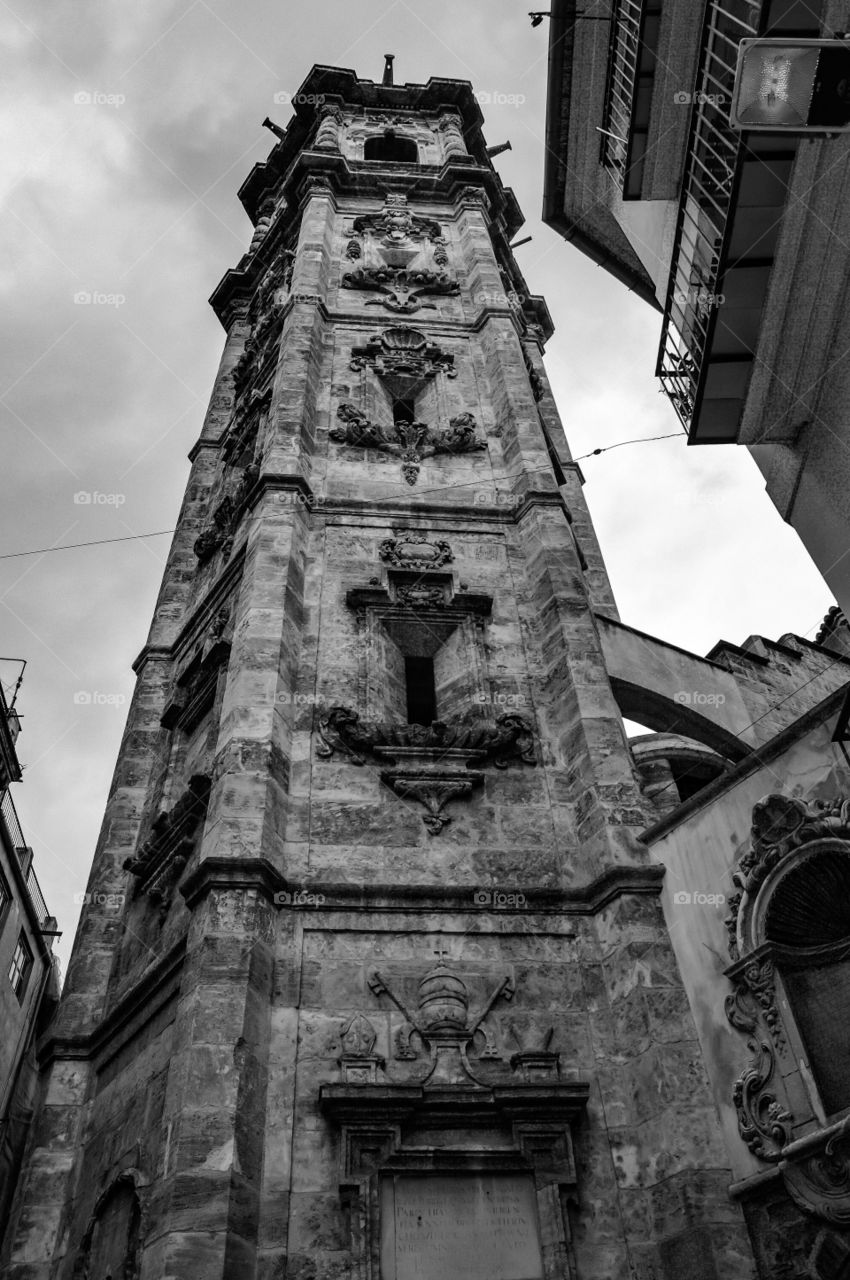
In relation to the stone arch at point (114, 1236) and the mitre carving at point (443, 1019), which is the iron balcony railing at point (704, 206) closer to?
the mitre carving at point (443, 1019)

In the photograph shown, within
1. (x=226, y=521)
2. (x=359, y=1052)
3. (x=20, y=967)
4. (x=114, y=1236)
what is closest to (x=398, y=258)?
(x=226, y=521)

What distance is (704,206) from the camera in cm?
1286

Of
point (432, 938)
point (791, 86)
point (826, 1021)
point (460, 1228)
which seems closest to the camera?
point (791, 86)

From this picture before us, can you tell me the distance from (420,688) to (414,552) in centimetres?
215

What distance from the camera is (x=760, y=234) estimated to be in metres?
11.3

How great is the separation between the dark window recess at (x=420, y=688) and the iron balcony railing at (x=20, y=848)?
624 inches

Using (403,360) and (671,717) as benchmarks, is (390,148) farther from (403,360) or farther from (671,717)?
(671,717)

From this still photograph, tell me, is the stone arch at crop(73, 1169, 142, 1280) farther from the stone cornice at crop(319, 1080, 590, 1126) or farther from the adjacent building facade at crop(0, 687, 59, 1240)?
the adjacent building facade at crop(0, 687, 59, 1240)

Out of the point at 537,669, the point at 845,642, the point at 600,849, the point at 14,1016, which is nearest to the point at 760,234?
the point at 537,669

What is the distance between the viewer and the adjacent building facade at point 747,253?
10.7 metres

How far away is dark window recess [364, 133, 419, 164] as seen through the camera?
3086 cm

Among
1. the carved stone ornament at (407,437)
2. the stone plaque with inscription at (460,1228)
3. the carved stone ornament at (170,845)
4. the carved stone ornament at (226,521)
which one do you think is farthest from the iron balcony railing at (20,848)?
the stone plaque with inscription at (460,1228)

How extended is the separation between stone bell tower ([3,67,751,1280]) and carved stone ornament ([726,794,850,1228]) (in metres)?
0.59

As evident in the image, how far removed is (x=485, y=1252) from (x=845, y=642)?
2193cm
